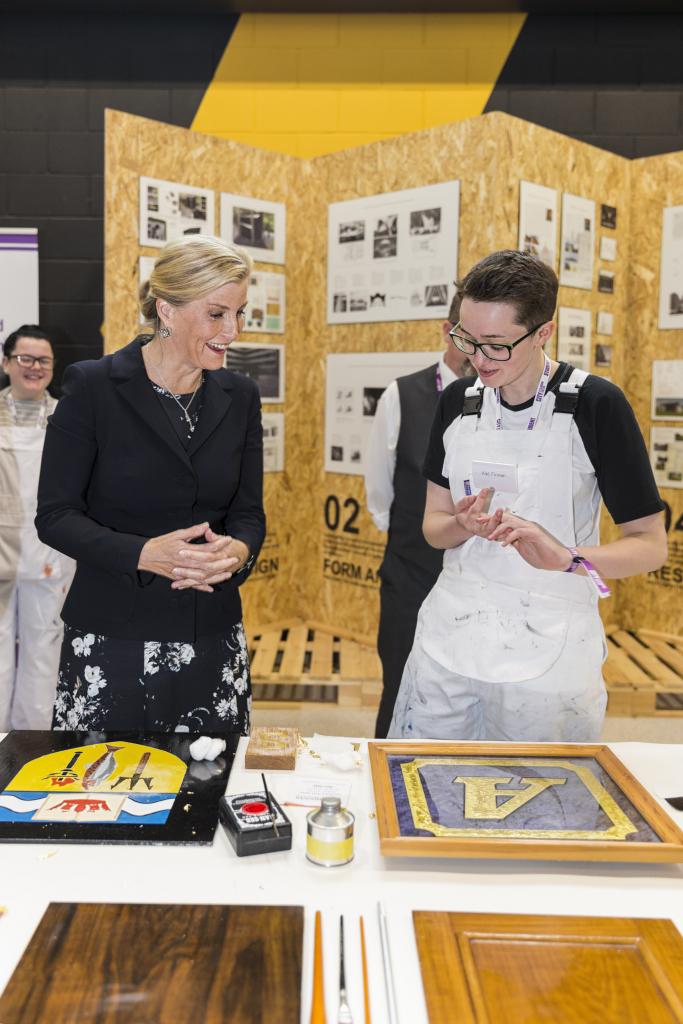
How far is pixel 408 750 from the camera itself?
160 cm

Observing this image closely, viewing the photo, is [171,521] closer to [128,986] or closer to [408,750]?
[408,750]

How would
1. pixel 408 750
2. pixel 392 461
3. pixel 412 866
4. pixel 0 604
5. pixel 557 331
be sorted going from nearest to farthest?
pixel 412 866
pixel 408 750
pixel 392 461
pixel 0 604
pixel 557 331

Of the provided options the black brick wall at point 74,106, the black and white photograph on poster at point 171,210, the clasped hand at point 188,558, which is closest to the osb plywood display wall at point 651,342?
the black and white photograph on poster at point 171,210

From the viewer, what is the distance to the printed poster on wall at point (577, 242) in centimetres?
438

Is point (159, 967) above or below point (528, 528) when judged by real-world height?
below

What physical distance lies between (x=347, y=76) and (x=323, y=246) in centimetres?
118

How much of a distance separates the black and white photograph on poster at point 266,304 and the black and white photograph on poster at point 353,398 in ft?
1.24

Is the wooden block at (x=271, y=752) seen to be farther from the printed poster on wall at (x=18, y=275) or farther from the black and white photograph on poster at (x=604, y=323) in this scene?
the printed poster on wall at (x=18, y=275)

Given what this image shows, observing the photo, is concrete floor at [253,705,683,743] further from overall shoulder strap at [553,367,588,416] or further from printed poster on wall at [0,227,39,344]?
printed poster on wall at [0,227,39,344]

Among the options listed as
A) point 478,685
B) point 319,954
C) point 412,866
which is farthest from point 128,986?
point 478,685

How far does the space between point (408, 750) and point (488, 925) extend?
505 millimetres

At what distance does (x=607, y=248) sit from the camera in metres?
4.68

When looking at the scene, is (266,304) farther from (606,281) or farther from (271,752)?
(271,752)

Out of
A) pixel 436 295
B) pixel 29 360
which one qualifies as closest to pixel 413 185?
pixel 436 295
